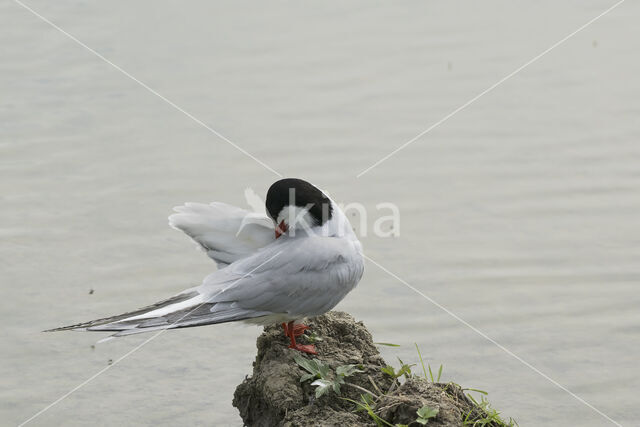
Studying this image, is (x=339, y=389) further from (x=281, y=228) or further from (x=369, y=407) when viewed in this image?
(x=281, y=228)

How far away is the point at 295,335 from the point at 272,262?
0.42m

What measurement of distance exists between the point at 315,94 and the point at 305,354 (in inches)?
177

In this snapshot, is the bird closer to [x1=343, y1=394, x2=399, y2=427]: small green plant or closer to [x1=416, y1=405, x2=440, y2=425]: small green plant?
[x1=343, y1=394, x2=399, y2=427]: small green plant

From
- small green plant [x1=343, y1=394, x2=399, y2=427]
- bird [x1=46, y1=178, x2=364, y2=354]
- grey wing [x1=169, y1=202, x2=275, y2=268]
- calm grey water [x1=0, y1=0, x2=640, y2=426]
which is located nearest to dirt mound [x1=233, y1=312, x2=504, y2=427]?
small green plant [x1=343, y1=394, x2=399, y2=427]

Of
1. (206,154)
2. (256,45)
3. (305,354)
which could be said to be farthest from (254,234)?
(256,45)

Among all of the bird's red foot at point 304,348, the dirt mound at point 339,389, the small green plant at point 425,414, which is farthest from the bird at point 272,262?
the small green plant at point 425,414

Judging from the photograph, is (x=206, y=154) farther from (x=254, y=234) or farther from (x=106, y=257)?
(x=254, y=234)

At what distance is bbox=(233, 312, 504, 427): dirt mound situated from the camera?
4271 millimetres

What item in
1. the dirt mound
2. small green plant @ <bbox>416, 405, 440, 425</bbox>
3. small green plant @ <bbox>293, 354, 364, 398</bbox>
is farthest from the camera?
small green plant @ <bbox>293, 354, 364, 398</bbox>

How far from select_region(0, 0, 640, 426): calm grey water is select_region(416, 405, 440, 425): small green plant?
140 cm

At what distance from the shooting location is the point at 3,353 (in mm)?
5805

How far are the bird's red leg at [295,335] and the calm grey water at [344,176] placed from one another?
0.69 meters

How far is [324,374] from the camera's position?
4.52 meters

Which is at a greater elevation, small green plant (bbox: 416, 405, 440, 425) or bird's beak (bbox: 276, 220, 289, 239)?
bird's beak (bbox: 276, 220, 289, 239)
